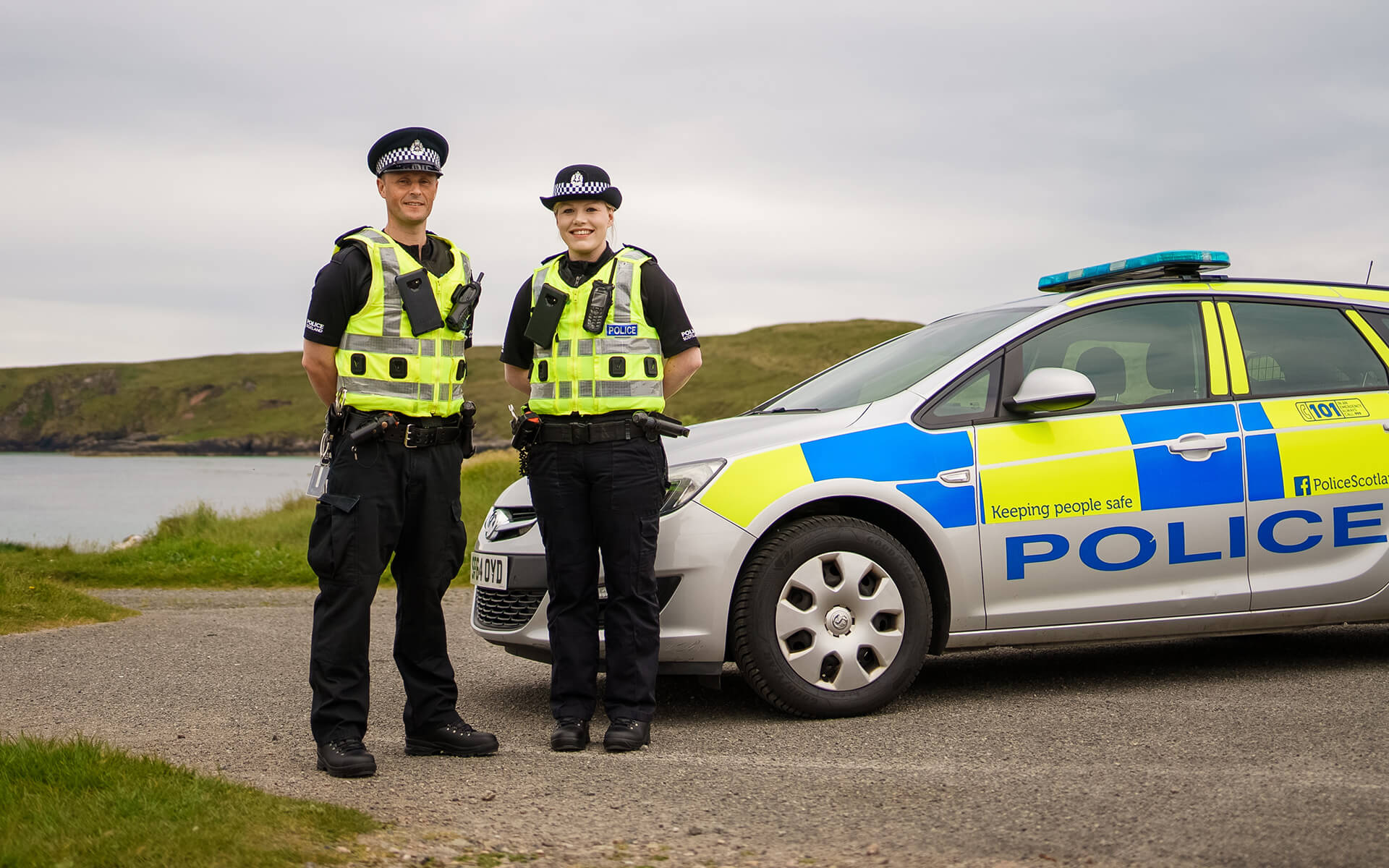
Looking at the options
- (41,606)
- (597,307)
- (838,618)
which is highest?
(597,307)

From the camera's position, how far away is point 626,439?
4.60m

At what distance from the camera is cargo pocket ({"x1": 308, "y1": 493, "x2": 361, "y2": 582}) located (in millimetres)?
4234

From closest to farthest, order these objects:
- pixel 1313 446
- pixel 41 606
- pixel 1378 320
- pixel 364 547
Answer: pixel 364 547 → pixel 1313 446 → pixel 1378 320 → pixel 41 606

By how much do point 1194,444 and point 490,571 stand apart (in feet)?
9.88

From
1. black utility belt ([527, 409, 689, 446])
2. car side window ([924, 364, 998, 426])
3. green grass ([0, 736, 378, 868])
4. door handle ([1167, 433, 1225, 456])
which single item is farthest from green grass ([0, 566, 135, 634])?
door handle ([1167, 433, 1225, 456])

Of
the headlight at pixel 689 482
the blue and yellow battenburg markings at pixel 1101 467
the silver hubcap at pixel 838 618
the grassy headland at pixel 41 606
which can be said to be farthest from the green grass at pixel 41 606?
the blue and yellow battenburg markings at pixel 1101 467

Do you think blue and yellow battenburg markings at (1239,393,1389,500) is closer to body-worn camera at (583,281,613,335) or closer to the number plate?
body-worn camera at (583,281,613,335)

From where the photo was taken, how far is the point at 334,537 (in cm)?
424

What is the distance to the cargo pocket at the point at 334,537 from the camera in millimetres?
4234

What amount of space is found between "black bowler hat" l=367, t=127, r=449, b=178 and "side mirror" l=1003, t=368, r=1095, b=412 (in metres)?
2.48

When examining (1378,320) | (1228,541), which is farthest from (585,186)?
(1378,320)

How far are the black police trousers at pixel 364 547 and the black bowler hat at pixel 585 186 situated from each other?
1.06 meters

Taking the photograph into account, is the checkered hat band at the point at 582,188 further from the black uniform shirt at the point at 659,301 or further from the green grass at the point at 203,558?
the green grass at the point at 203,558

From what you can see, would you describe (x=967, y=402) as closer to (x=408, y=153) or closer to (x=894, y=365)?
(x=894, y=365)
